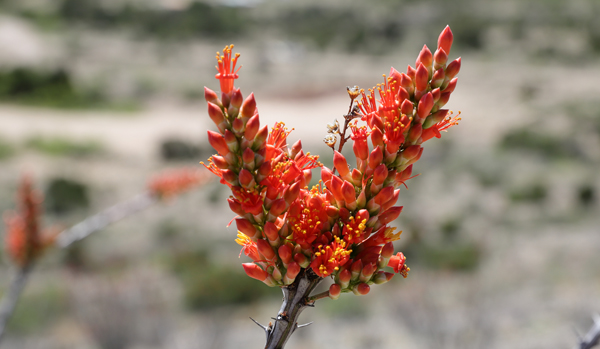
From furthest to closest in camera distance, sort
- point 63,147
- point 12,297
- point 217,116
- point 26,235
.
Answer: point 63,147 < point 26,235 < point 12,297 < point 217,116

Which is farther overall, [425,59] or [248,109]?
[425,59]

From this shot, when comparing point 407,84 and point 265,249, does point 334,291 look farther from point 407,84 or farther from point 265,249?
point 407,84

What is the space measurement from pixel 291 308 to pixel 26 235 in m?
3.04

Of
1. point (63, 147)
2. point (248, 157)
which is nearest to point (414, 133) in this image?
point (248, 157)

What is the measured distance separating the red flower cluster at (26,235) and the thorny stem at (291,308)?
2.89 meters

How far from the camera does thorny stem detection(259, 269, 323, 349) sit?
1506 millimetres

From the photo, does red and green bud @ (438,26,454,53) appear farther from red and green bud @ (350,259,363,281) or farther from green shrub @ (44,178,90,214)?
green shrub @ (44,178,90,214)

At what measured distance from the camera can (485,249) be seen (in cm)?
1576

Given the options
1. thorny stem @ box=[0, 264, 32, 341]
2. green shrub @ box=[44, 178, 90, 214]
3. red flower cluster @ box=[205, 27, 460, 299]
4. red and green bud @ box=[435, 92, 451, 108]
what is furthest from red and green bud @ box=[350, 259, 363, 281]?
green shrub @ box=[44, 178, 90, 214]

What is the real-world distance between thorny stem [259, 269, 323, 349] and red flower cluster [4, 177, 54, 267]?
2891mm

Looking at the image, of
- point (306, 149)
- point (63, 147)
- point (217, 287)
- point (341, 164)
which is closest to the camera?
point (341, 164)

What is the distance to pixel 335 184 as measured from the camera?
154 cm

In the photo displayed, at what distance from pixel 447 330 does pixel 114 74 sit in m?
42.7

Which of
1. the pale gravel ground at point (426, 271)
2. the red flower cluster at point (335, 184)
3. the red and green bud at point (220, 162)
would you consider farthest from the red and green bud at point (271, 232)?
the pale gravel ground at point (426, 271)
